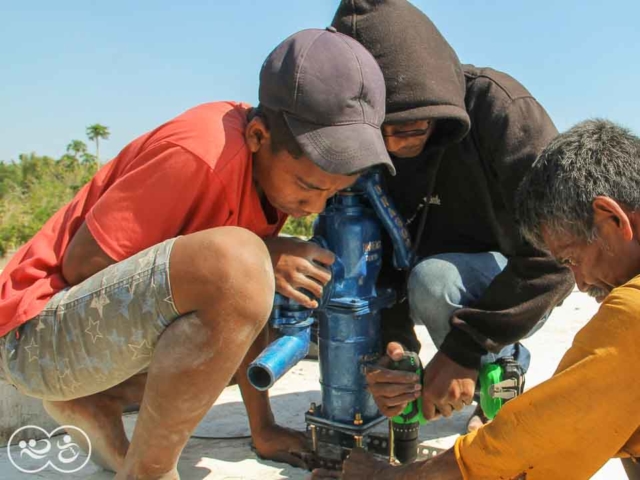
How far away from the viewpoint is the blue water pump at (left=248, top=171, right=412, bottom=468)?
215 centimetres

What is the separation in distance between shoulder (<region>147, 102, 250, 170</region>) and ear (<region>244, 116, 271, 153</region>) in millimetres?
19

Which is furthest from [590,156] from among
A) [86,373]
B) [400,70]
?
[86,373]

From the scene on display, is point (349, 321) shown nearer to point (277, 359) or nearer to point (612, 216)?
point (277, 359)

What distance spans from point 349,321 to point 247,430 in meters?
0.74

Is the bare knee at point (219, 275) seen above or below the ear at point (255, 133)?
below

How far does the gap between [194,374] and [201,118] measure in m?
0.72

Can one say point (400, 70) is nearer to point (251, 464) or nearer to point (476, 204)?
point (476, 204)

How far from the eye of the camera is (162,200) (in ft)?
5.99

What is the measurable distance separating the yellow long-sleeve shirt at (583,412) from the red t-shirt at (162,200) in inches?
36.5

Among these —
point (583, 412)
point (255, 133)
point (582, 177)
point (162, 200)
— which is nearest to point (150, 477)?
point (162, 200)

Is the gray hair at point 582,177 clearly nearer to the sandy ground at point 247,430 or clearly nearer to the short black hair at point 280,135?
the short black hair at point 280,135

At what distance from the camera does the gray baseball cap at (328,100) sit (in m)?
1.85

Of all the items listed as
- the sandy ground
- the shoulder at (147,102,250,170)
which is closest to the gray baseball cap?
the shoulder at (147,102,250,170)

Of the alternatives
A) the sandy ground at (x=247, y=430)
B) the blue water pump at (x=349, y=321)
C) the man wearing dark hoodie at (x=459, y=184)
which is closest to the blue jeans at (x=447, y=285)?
the man wearing dark hoodie at (x=459, y=184)
